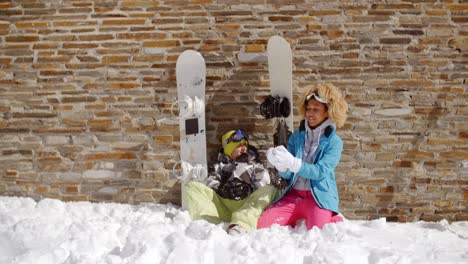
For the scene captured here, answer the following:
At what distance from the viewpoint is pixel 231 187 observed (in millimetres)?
3824

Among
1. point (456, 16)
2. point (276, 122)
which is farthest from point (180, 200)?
point (456, 16)

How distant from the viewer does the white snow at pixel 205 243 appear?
2.80m

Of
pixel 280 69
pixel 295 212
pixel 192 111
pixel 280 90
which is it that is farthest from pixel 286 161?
pixel 192 111

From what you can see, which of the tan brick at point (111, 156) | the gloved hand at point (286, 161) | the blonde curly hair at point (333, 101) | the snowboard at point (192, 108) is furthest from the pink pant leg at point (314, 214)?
the tan brick at point (111, 156)

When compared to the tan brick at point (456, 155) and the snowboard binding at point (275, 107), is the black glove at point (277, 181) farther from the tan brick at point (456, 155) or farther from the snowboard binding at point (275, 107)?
the tan brick at point (456, 155)

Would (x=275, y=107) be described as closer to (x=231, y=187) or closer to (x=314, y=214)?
(x=231, y=187)

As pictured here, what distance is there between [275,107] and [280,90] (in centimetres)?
23

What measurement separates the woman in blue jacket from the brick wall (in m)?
0.73

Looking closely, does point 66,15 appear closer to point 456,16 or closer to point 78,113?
point 78,113

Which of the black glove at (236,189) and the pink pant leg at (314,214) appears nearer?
the pink pant leg at (314,214)

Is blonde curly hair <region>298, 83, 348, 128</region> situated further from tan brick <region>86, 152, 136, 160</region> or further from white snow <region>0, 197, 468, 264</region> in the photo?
tan brick <region>86, 152, 136, 160</region>

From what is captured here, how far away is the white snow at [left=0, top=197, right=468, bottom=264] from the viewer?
9.20 ft

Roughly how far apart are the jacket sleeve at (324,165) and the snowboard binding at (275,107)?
643 mm

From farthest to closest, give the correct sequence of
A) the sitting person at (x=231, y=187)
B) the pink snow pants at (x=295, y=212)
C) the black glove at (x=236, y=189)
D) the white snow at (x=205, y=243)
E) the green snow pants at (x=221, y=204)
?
the black glove at (x=236, y=189) < the sitting person at (x=231, y=187) < the green snow pants at (x=221, y=204) < the pink snow pants at (x=295, y=212) < the white snow at (x=205, y=243)
